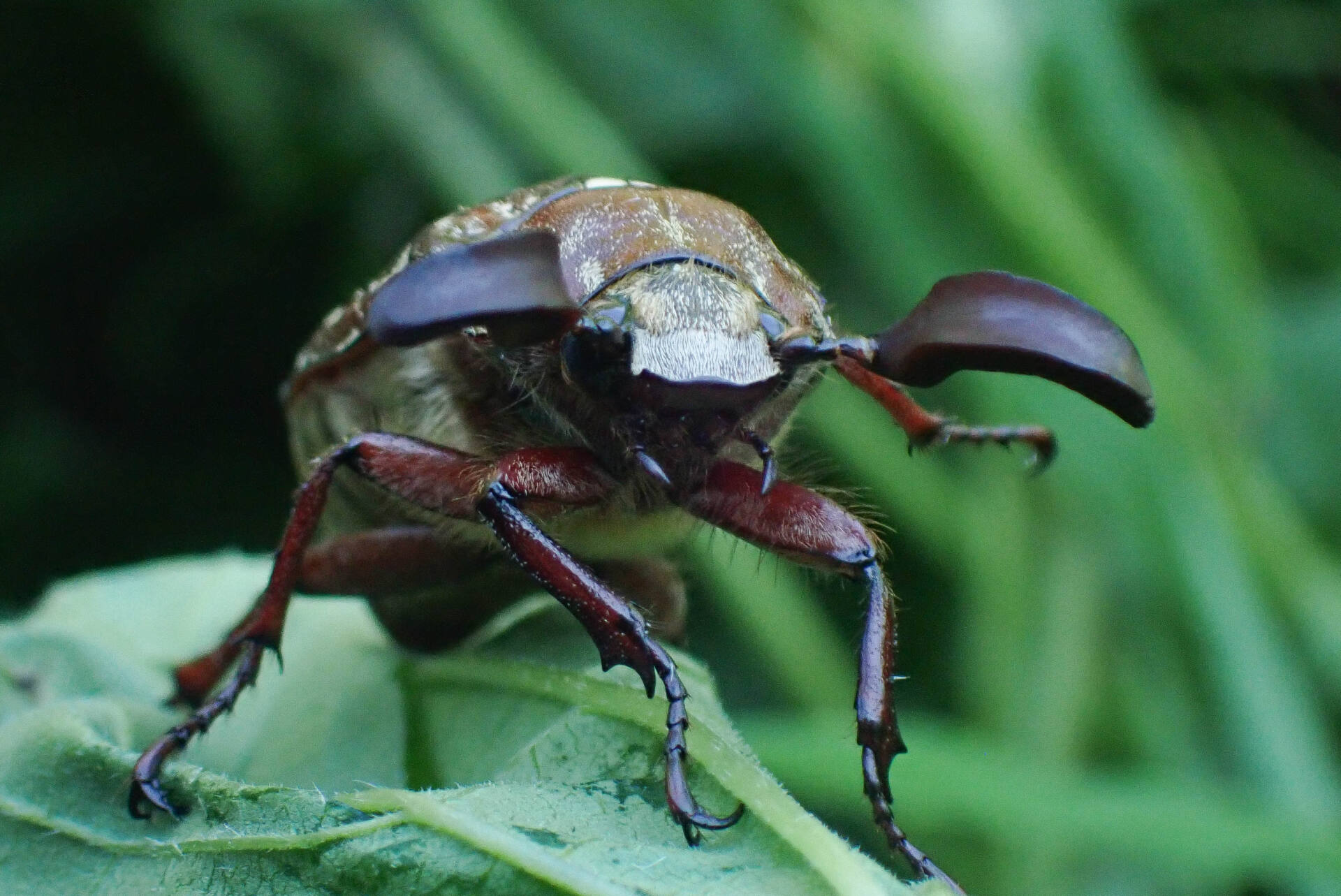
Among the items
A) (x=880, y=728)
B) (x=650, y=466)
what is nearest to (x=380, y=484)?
(x=650, y=466)

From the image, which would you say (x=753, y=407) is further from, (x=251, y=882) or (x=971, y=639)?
(x=971, y=639)

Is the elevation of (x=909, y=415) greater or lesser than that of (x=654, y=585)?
greater

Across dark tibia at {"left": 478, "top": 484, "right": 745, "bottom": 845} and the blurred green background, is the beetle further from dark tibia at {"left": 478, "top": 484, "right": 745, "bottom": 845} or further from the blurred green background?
the blurred green background

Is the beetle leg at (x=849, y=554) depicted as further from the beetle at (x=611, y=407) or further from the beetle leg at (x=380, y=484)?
the beetle leg at (x=380, y=484)

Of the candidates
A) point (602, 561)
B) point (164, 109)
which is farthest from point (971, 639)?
point (164, 109)

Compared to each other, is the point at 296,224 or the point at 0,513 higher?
the point at 296,224

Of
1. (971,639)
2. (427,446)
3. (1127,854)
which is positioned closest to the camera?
(427,446)

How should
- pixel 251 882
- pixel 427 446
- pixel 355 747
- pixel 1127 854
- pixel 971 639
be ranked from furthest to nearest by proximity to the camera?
1. pixel 971 639
2. pixel 1127 854
3. pixel 355 747
4. pixel 427 446
5. pixel 251 882

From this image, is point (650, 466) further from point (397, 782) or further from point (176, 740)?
point (176, 740)
